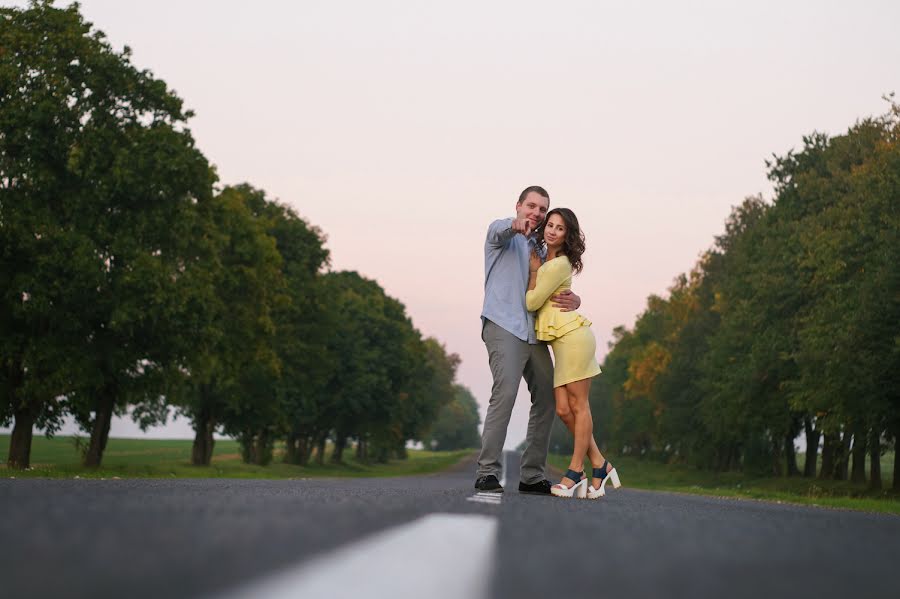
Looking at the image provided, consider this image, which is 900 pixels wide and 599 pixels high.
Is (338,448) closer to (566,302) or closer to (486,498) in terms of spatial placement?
(566,302)

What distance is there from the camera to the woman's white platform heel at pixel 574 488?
8383 millimetres

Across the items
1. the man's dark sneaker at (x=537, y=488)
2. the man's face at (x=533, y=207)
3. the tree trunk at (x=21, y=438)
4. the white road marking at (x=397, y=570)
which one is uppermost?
the man's face at (x=533, y=207)

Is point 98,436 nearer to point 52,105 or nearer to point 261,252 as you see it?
point 52,105

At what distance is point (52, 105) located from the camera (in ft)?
77.5

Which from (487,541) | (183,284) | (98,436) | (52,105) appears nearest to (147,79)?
(52,105)

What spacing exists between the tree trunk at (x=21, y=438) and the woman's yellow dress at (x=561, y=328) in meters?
18.8

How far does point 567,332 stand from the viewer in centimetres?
881

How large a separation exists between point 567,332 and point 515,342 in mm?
482

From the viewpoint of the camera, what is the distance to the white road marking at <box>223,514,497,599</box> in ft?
7.51

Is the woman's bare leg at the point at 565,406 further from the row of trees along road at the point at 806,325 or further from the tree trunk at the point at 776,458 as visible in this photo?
the tree trunk at the point at 776,458

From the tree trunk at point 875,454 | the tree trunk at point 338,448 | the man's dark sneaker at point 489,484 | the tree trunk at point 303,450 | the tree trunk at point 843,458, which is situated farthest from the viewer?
the tree trunk at point 338,448

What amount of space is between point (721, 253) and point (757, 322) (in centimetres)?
1675

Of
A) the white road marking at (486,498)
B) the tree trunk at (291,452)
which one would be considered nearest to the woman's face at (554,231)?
the white road marking at (486,498)

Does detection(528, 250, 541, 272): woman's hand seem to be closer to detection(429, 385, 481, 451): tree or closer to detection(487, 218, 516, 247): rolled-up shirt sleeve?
detection(487, 218, 516, 247): rolled-up shirt sleeve
